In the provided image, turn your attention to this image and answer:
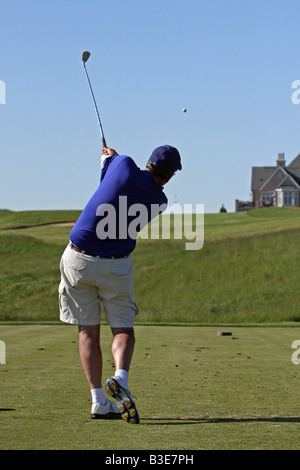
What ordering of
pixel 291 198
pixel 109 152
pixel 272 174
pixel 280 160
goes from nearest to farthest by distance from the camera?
pixel 109 152
pixel 291 198
pixel 272 174
pixel 280 160

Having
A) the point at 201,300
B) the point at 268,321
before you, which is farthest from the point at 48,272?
the point at 268,321

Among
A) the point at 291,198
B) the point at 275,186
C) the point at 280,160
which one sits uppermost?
the point at 280,160

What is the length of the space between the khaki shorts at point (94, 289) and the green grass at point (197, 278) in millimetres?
21552

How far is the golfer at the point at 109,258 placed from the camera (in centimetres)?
655

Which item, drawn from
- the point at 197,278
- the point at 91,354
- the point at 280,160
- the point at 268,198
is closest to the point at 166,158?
the point at 91,354

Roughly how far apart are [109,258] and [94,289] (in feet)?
0.98

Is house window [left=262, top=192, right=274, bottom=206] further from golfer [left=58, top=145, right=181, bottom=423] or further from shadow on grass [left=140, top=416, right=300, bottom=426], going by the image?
shadow on grass [left=140, top=416, right=300, bottom=426]

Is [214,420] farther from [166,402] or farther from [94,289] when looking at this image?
[94,289]

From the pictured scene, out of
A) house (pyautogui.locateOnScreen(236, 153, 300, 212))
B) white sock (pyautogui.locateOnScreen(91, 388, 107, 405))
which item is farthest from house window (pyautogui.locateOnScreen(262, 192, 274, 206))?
white sock (pyautogui.locateOnScreen(91, 388, 107, 405))

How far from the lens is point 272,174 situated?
339ft

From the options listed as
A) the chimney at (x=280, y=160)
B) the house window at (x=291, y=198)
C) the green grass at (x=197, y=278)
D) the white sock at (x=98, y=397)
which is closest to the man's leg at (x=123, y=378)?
the white sock at (x=98, y=397)

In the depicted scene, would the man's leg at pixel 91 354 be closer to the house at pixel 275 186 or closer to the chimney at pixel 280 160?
the house at pixel 275 186

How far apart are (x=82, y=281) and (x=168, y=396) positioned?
5.37 feet
